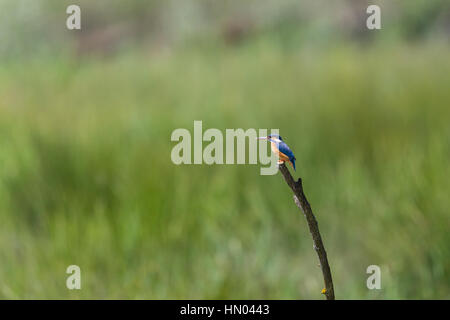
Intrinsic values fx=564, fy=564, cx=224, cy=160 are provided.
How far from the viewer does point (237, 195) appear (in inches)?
87.6

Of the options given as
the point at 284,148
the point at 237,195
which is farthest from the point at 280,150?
the point at 237,195

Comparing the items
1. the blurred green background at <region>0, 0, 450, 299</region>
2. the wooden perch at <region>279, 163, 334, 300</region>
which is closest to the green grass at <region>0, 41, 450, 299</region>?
the blurred green background at <region>0, 0, 450, 299</region>

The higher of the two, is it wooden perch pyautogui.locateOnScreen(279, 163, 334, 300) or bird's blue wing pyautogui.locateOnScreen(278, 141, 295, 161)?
bird's blue wing pyautogui.locateOnScreen(278, 141, 295, 161)

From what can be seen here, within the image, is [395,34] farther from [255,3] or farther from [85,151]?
[85,151]

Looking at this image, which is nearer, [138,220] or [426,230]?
[426,230]

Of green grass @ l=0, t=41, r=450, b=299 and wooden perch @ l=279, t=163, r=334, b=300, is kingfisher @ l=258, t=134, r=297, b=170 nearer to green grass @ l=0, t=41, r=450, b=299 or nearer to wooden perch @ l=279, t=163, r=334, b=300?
wooden perch @ l=279, t=163, r=334, b=300

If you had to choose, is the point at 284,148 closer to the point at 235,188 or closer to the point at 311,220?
the point at 311,220

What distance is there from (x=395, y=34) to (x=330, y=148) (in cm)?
379

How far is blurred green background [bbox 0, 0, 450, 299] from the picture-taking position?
1628 mm

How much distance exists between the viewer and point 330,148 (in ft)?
7.75

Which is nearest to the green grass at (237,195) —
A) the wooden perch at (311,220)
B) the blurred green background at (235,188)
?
the blurred green background at (235,188)

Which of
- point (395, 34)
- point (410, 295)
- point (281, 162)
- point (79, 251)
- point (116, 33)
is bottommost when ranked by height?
point (410, 295)

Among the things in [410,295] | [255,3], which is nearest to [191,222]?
[410,295]

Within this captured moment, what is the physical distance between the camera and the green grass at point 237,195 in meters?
1.62
